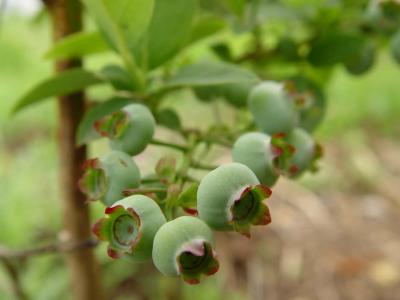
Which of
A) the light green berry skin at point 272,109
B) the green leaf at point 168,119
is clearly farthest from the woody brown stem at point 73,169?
the light green berry skin at point 272,109

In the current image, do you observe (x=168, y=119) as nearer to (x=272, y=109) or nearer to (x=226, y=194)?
(x=272, y=109)

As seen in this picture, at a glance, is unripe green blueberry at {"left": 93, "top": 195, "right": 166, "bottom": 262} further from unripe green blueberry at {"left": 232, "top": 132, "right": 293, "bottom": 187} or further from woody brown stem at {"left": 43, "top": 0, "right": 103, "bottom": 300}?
woody brown stem at {"left": 43, "top": 0, "right": 103, "bottom": 300}

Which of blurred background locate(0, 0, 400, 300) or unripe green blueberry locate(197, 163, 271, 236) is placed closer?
unripe green blueberry locate(197, 163, 271, 236)

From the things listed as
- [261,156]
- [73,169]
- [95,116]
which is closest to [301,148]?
[261,156]

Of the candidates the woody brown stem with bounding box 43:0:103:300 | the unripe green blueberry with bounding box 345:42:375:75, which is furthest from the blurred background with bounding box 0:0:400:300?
the unripe green blueberry with bounding box 345:42:375:75

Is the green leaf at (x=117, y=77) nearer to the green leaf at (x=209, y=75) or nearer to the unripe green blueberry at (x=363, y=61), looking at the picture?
the green leaf at (x=209, y=75)
